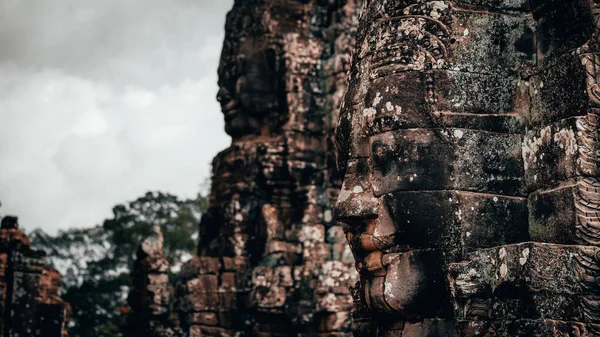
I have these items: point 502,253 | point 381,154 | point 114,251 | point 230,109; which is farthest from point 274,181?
point 114,251

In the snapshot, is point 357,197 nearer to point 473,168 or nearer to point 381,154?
point 381,154

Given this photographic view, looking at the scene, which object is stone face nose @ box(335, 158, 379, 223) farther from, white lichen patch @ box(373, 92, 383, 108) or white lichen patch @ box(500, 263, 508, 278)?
white lichen patch @ box(500, 263, 508, 278)

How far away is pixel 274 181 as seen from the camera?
1722 cm

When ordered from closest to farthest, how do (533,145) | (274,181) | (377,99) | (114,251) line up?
1. (533,145)
2. (377,99)
3. (274,181)
4. (114,251)

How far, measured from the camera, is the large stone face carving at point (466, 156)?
584cm

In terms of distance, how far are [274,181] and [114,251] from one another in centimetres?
2735

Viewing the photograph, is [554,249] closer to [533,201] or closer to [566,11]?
[533,201]

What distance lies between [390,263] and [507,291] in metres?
0.74

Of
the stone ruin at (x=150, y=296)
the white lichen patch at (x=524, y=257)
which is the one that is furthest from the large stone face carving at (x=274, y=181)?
the white lichen patch at (x=524, y=257)

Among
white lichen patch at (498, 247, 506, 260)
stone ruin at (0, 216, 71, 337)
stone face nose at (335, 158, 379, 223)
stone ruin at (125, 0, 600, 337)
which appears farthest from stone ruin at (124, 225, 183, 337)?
white lichen patch at (498, 247, 506, 260)

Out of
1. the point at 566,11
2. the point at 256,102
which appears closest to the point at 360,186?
the point at 566,11

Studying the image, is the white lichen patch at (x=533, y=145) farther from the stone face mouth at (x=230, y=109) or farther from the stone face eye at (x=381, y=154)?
the stone face mouth at (x=230, y=109)

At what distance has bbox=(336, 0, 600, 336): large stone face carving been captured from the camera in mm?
5844

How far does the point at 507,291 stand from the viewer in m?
5.90
